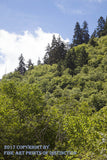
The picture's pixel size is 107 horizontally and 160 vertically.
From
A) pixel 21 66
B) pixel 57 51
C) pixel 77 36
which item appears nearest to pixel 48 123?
pixel 57 51

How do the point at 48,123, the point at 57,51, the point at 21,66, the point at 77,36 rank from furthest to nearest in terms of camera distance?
the point at 77,36
the point at 21,66
the point at 57,51
the point at 48,123

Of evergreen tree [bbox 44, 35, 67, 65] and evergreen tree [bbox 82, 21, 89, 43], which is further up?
evergreen tree [bbox 82, 21, 89, 43]

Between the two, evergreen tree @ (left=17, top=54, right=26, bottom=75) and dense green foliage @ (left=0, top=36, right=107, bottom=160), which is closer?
dense green foliage @ (left=0, top=36, right=107, bottom=160)

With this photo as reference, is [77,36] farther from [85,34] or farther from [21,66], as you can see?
[21,66]

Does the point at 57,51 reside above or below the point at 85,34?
below

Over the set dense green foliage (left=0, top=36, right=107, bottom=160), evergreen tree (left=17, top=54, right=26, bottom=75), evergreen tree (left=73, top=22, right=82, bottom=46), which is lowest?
dense green foliage (left=0, top=36, right=107, bottom=160)

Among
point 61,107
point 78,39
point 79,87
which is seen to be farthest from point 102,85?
point 78,39

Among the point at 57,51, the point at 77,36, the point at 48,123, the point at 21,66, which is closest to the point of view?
the point at 48,123

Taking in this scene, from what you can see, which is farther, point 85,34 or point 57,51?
point 85,34

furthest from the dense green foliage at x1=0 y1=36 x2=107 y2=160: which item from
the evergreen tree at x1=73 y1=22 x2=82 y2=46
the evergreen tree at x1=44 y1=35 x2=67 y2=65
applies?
the evergreen tree at x1=73 y1=22 x2=82 y2=46

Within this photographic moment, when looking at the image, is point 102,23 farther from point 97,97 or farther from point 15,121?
point 15,121

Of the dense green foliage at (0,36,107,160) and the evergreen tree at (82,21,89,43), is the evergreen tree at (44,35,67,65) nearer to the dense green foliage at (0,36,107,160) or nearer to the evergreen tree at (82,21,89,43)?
the evergreen tree at (82,21,89,43)

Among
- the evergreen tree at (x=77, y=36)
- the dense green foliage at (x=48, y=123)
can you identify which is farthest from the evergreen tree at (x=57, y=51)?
the dense green foliage at (x=48, y=123)

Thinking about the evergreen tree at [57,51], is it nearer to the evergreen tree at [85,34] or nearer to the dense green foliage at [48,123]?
the evergreen tree at [85,34]
